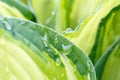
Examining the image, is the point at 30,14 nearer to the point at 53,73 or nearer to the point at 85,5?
the point at 85,5

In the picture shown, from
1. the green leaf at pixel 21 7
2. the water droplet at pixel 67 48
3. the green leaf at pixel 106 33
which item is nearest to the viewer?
the water droplet at pixel 67 48

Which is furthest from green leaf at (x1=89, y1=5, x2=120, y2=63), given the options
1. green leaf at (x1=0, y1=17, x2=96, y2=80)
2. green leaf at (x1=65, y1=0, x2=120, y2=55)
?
green leaf at (x1=0, y1=17, x2=96, y2=80)

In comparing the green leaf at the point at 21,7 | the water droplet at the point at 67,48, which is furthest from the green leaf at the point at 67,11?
the water droplet at the point at 67,48

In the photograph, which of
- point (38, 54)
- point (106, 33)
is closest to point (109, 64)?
point (106, 33)

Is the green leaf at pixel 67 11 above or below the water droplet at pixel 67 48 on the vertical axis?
above

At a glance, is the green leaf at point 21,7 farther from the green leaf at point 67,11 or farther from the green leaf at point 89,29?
the green leaf at point 89,29

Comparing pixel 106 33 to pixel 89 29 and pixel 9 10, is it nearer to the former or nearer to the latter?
pixel 89 29

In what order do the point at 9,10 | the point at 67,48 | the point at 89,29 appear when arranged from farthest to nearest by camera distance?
1. the point at 9,10
2. the point at 89,29
3. the point at 67,48

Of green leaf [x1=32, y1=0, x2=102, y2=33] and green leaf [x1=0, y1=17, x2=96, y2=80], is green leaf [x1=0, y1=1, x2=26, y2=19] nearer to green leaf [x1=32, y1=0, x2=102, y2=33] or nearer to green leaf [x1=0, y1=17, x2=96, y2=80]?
green leaf [x1=32, y1=0, x2=102, y2=33]

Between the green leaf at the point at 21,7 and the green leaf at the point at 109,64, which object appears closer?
the green leaf at the point at 109,64
